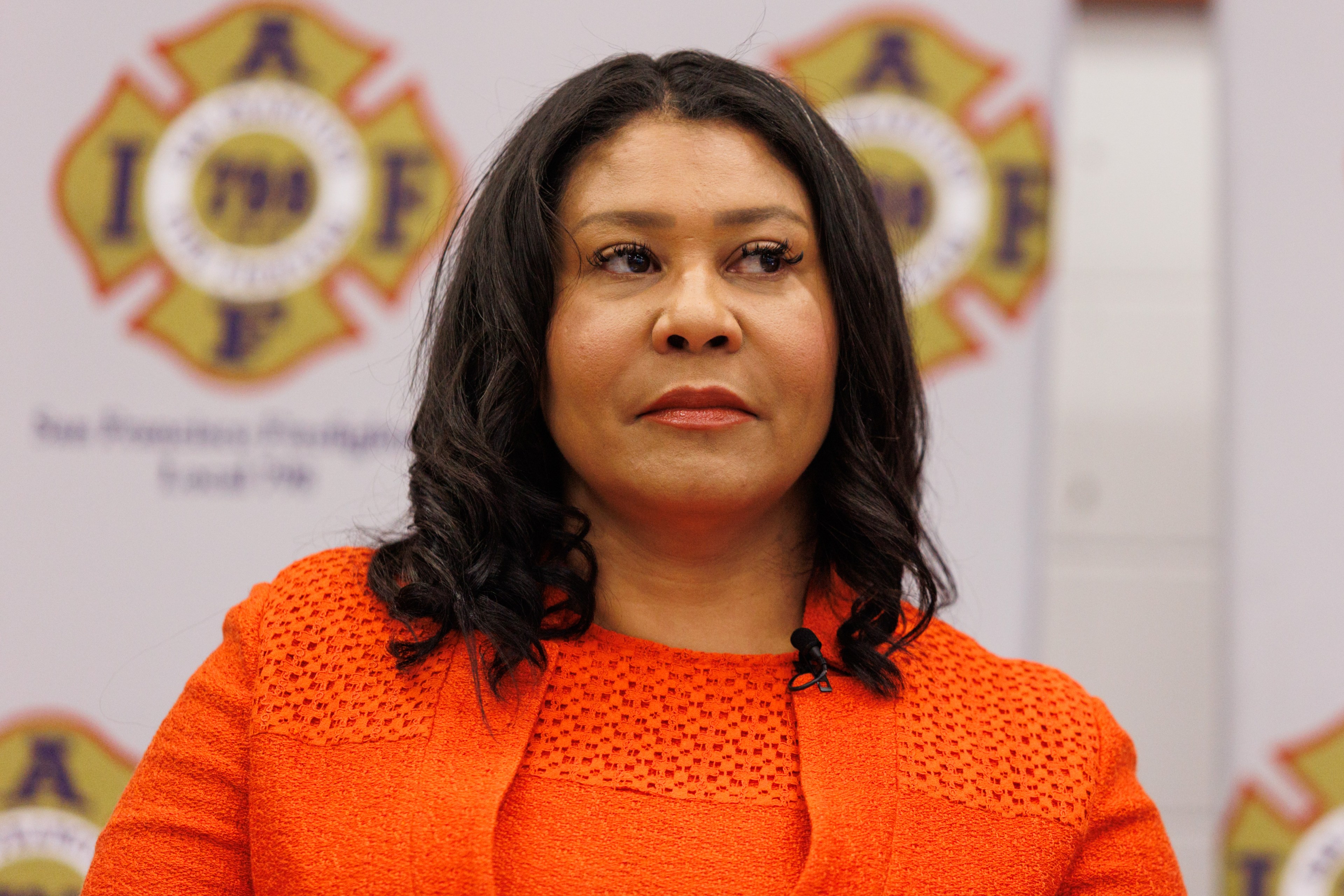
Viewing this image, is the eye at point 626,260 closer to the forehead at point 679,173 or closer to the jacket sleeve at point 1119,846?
the forehead at point 679,173

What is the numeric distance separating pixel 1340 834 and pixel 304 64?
5.82ft

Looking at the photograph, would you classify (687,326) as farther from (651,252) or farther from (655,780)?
(655,780)

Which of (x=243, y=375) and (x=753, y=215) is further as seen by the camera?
(x=243, y=375)

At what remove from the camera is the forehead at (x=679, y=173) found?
41.4 inches

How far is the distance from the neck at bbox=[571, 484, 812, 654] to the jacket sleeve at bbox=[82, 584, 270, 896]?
31 cm

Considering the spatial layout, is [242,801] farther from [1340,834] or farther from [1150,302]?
[1150,302]

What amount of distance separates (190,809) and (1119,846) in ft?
2.49

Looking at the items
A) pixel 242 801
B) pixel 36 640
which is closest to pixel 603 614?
pixel 242 801

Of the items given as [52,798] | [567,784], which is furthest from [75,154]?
[567,784]

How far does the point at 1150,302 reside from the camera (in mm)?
2193

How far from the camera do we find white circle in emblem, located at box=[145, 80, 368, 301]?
6.03 ft

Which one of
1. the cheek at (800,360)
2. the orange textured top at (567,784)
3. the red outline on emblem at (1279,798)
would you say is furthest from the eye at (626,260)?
the red outline on emblem at (1279,798)

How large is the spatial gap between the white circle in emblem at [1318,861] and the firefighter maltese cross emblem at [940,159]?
2.53 ft

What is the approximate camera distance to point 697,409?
102 cm
